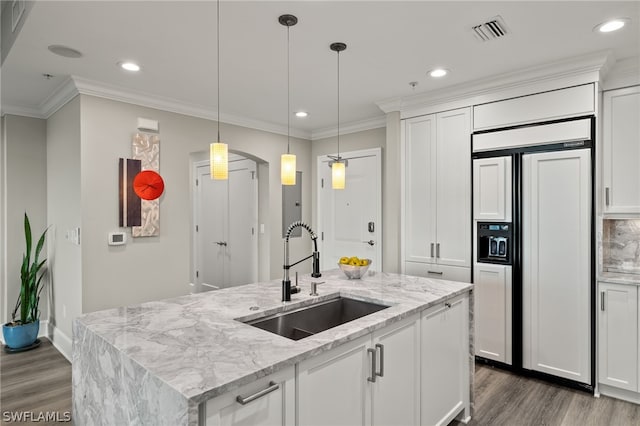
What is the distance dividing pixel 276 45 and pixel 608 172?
2.79 m

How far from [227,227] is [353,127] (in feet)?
7.96

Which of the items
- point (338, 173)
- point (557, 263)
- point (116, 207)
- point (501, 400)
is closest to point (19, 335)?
point (116, 207)

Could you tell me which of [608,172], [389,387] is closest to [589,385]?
[608,172]

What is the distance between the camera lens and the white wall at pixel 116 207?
331 centimetres

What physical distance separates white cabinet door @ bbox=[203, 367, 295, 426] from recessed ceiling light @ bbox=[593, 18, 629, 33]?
9.14 ft

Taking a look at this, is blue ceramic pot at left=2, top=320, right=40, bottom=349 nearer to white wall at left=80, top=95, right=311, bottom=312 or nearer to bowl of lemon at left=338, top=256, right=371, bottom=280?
white wall at left=80, top=95, right=311, bottom=312

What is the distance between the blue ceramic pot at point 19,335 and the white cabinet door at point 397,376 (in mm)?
3835

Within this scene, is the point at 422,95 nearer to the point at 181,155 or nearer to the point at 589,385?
the point at 181,155

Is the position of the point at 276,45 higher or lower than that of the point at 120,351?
higher

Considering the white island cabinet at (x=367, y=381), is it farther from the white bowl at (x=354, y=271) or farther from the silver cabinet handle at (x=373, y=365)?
the white bowl at (x=354, y=271)

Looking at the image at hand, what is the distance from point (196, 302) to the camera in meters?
2.11

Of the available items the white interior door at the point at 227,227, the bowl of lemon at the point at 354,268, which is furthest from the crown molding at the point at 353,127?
the bowl of lemon at the point at 354,268

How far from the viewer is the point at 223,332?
162 cm

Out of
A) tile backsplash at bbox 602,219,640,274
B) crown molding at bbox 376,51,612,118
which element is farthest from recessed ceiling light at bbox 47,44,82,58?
tile backsplash at bbox 602,219,640,274
